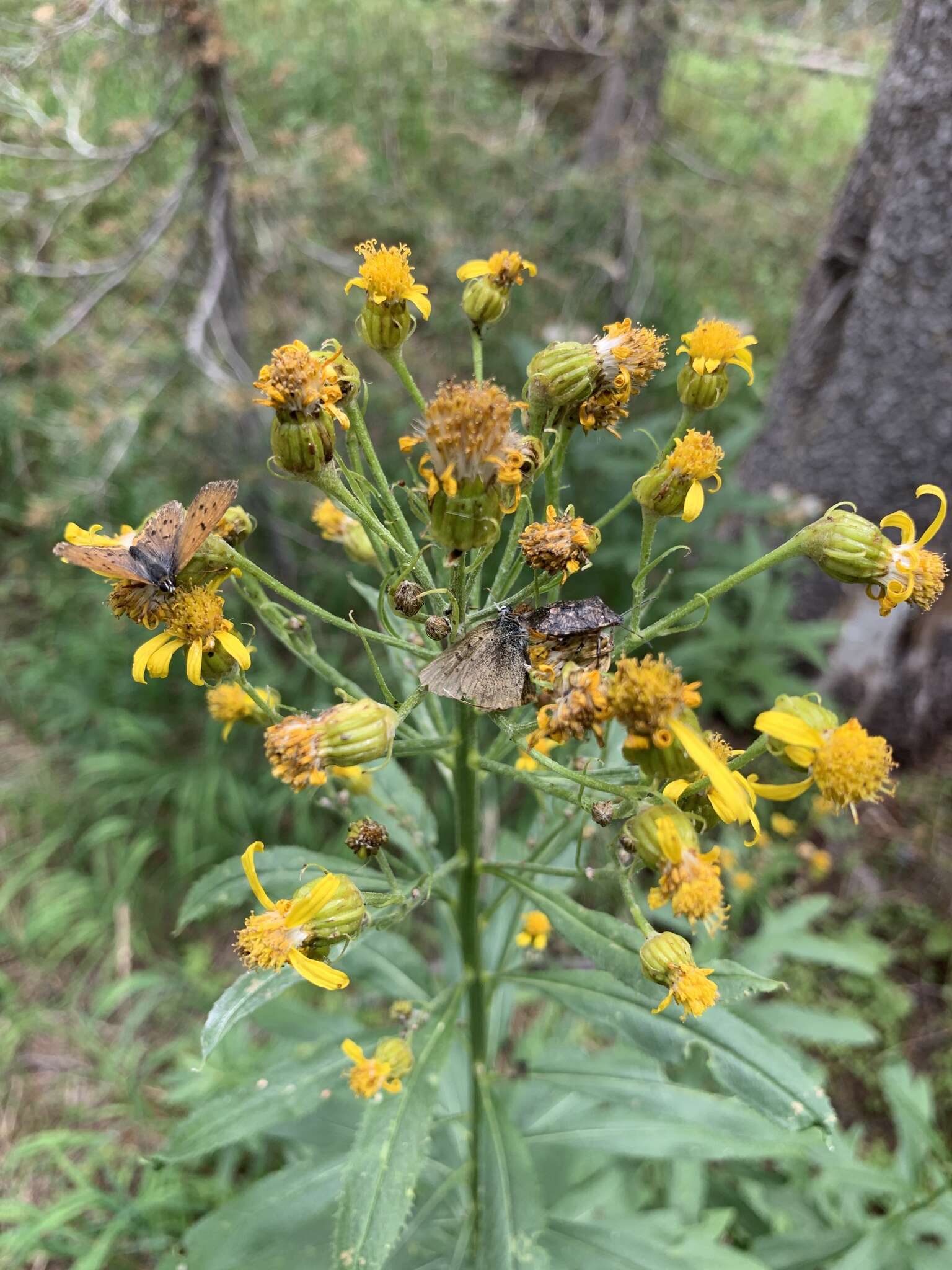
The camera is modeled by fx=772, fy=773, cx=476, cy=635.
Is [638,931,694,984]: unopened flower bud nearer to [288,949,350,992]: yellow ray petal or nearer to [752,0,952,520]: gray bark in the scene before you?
[288,949,350,992]: yellow ray petal

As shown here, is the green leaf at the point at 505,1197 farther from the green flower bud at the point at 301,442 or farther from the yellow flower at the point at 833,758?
the green flower bud at the point at 301,442

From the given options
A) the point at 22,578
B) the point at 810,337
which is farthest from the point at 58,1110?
the point at 810,337

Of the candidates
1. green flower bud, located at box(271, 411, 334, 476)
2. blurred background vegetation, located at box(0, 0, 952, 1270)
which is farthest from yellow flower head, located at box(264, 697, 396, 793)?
blurred background vegetation, located at box(0, 0, 952, 1270)

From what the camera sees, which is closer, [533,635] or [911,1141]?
[533,635]

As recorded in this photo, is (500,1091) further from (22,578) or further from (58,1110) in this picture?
(22,578)

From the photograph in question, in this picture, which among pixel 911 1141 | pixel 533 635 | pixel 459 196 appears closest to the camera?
pixel 533 635

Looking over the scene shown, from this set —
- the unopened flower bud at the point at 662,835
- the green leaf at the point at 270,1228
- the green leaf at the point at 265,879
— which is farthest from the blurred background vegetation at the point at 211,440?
the unopened flower bud at the point at 662,835

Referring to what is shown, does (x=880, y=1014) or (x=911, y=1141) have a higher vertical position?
(x=911, y=1141)
